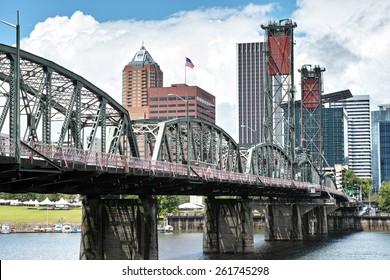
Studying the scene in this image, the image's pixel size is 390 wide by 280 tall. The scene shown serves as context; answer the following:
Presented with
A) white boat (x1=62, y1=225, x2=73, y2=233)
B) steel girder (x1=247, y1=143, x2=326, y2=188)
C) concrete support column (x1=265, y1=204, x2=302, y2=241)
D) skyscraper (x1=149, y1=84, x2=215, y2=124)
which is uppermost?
skyscraper (x1=149, y1=84, x2=215, y2=124)

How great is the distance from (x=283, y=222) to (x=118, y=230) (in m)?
81.8

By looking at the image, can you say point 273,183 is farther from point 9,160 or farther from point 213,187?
Result: point 9,160

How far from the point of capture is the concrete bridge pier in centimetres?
7581

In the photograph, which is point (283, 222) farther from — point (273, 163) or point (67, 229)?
point (67, 229)

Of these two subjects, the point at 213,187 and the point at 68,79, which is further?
the point at 213,187

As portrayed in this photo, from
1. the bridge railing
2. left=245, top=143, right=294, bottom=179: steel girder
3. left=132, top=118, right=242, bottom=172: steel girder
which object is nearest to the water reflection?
left=132, top=118, right=242, bottom=172: steel girder

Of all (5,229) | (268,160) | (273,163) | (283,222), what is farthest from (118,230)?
(5,229)

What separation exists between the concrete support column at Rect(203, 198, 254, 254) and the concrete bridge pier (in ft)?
105

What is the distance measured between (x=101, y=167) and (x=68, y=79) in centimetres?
992

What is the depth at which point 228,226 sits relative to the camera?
4390 inches

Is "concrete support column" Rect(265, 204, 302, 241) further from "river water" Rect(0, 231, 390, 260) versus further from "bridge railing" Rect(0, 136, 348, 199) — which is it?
"bridge railing" Rect(0, 136, 348, 199)
